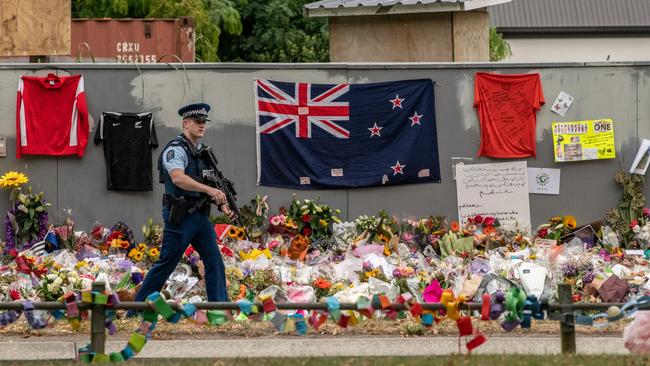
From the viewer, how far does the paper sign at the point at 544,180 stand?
14.7m

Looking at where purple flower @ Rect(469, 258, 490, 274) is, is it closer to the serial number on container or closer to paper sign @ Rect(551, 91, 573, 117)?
paper sign @ Rect(551, 91, 573, 117)

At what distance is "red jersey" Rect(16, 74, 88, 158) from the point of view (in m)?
14.1

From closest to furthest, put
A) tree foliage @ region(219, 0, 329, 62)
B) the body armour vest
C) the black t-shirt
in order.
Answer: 1. the body armour vest
2. the black t-shirt
3. tree foliage @ region(219, 0, 329, 62)

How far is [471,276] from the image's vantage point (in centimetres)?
1259

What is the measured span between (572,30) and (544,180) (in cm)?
2856

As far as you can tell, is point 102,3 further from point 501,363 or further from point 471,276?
point 501,363

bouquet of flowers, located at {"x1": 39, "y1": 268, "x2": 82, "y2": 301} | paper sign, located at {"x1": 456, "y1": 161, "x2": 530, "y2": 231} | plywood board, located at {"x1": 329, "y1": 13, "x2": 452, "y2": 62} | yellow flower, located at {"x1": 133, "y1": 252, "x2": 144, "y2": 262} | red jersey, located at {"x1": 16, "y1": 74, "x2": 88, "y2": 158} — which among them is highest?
plywood board, located at {"x1": 329, "y1": 13, "x2": 452, "y2": 62}

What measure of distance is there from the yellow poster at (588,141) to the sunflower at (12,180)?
223 inches

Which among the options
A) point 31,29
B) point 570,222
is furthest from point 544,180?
point 31,29

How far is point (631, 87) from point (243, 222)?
4.46m

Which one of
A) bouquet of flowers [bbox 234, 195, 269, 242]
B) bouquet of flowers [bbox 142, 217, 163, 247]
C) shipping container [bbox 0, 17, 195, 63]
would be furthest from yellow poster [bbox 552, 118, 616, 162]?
shipping container [bbox 0, 17, 195, 63]

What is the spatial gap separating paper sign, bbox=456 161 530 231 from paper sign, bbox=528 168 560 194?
13 cm

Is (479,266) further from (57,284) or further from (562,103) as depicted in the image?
(57,284)

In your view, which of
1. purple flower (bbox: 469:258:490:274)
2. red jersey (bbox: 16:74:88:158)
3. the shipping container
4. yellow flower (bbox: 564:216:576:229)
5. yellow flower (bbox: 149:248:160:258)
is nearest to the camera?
purple flower (bbox: 469:258:490:274)
